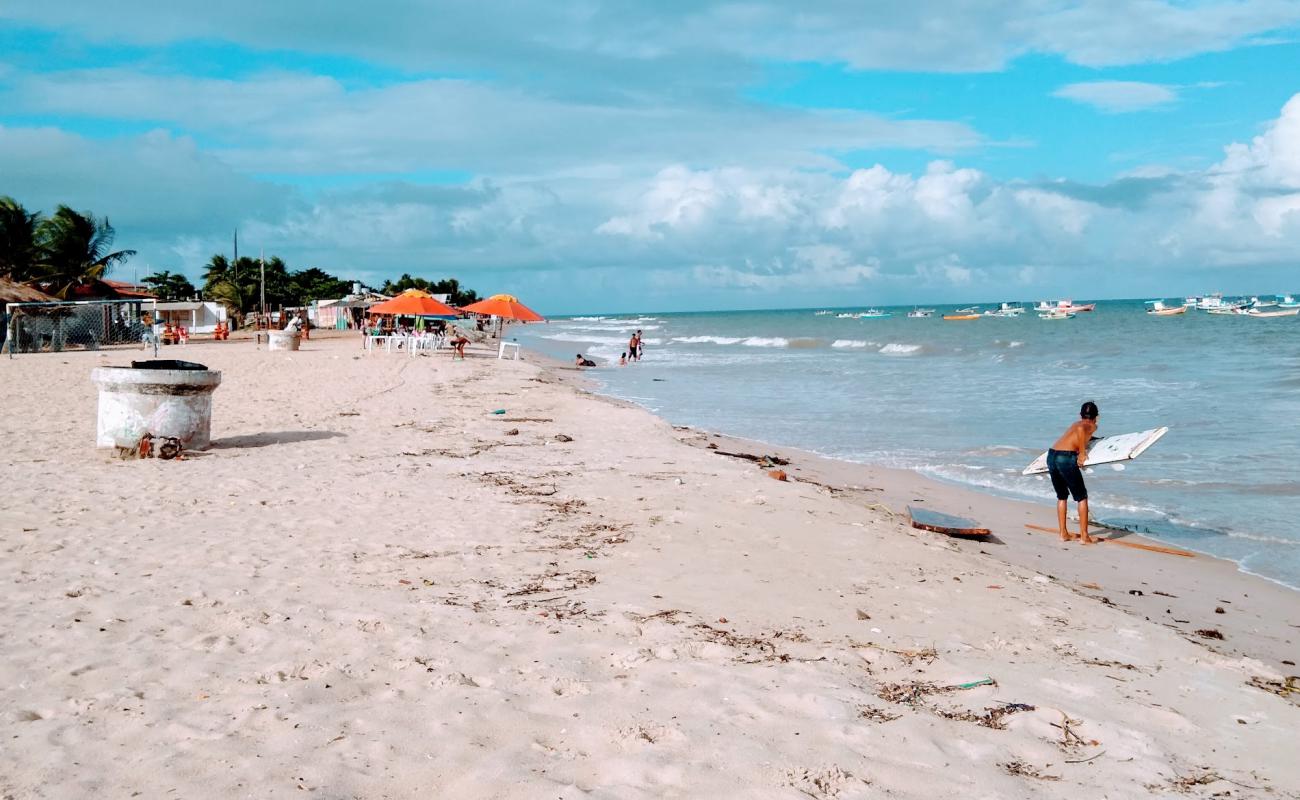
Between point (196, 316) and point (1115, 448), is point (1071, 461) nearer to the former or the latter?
point (1115, 448)

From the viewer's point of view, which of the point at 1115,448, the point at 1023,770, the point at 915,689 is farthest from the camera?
the point at 1115,448

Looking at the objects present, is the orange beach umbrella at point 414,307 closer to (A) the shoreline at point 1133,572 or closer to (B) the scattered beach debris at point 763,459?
(B) the scattered beach debris at point 763,459

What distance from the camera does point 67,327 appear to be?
30.2 metres

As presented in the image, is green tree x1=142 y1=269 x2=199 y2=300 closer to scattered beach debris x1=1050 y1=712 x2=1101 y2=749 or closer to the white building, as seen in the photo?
the white building

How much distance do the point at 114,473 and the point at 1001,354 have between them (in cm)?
3773

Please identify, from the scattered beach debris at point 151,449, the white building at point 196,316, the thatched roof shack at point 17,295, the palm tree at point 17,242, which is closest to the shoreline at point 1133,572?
the scattered beach debris at point 151,449

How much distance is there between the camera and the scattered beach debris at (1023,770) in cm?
321

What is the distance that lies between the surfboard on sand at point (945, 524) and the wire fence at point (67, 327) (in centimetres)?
2531

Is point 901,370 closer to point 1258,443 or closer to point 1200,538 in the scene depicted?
point 1258,443

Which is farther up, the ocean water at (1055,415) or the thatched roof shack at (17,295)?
the thatched roof shack at (17,295)

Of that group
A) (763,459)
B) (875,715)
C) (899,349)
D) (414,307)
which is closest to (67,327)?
(414,307)

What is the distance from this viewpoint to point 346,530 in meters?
6.40

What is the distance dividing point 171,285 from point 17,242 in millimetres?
34458

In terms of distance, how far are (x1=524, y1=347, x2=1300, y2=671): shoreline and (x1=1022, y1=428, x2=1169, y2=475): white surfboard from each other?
620 millimetres
